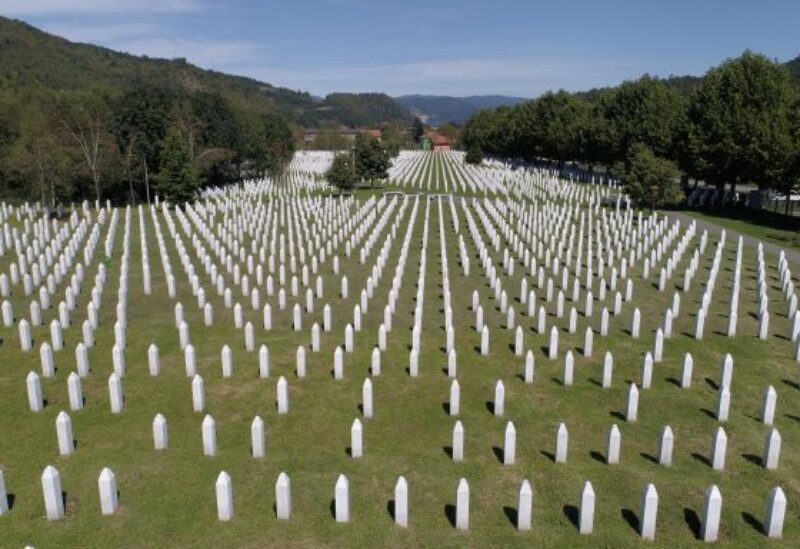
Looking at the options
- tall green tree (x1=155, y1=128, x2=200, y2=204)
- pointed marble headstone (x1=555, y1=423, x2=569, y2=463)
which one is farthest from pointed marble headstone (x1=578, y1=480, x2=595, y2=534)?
tall green tree (x1=155, y1=128, x2=200, y2=204)

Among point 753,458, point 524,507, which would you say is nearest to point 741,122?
point 753,458

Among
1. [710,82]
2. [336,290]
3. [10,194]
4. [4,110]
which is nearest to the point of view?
[336,290]

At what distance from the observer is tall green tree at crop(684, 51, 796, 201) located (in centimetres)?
3453

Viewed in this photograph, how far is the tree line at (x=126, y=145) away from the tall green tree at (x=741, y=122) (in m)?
30.8

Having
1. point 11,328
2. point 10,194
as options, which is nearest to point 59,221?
point 11,328

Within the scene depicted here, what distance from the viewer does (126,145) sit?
178ft

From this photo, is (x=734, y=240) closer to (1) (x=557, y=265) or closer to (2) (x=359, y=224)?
(1) (x=557, y=265)

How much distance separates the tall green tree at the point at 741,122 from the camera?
113 ft

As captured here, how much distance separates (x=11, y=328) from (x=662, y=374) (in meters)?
14.7

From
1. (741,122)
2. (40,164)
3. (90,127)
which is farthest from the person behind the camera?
(90,127)

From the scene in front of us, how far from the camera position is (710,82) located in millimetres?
39906

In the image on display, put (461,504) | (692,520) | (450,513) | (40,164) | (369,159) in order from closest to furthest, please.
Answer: (461,504) → (692,520) → (450,513) → (40,164) → (369,159)

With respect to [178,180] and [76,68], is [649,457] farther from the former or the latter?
[76,68]

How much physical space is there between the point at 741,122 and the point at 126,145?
46016 millimetres
